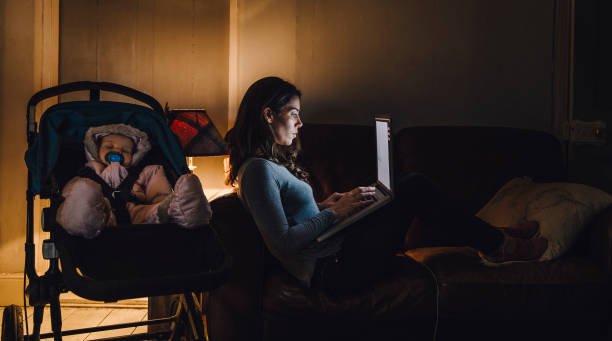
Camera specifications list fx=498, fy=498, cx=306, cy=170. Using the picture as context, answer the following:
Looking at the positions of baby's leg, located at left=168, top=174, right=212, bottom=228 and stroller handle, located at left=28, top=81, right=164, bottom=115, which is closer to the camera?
baby's leg, located at left=168, top=174, right=212, bottom=228

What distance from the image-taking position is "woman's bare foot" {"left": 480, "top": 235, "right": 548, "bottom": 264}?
5.59 feet

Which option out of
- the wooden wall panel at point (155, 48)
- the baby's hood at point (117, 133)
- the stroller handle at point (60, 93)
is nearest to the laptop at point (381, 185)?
the baby's hood at point (117, 133)

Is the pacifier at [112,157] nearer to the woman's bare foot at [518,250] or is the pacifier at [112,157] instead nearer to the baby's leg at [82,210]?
the baby's leg at [82,210]

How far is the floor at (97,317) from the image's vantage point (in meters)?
2.17

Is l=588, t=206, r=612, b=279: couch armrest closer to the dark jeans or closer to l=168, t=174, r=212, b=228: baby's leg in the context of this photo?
the dark jeans

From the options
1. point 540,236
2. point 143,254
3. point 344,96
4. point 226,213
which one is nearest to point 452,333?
point 540,236

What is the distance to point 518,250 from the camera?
172 cm

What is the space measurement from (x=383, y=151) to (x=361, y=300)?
52 centimetres

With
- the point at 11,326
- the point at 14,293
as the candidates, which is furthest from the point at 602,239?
the point at 14,293

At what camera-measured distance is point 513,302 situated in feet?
5.32

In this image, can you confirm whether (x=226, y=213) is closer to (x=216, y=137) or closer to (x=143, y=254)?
(x=143, y=254)

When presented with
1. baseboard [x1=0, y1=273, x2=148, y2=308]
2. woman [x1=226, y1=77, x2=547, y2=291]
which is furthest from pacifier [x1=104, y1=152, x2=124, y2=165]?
baseboard [x1=0, y1=273, x2=148, y2=308]

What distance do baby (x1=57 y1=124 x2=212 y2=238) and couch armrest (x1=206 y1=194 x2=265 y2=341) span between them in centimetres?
23

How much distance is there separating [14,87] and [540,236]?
241cm
